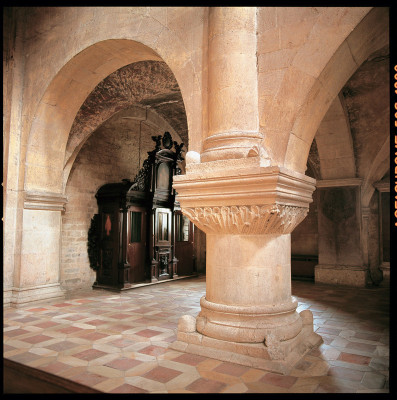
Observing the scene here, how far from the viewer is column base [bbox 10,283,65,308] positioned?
5023 millimetres

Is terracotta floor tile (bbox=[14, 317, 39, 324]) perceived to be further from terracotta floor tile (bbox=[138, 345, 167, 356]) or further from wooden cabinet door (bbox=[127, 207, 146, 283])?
wooden cabinet door (bbox=[127, 207, 146, 283])

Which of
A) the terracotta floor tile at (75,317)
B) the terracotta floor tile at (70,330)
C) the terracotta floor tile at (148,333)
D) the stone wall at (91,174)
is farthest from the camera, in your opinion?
the stone wall at (91,174)

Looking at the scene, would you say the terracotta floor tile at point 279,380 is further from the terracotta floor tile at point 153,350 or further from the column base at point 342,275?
the column base at point 342,275

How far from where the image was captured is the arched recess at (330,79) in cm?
296

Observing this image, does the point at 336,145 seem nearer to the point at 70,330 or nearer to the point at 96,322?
the point at 96,322

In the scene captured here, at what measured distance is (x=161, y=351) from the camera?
3.12m

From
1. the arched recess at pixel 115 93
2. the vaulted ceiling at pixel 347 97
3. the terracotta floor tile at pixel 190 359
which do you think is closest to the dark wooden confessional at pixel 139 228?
the arched recess at pixel 115 93

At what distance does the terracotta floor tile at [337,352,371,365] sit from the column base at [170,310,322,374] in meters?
0.27

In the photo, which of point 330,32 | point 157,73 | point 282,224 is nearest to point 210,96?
point 330,32

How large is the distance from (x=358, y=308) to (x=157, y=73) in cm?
523

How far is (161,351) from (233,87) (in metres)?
2.52

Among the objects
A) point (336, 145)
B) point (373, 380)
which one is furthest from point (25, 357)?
point (336, 145)

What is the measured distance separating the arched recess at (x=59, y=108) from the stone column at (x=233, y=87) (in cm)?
175
